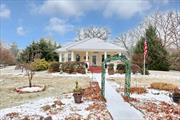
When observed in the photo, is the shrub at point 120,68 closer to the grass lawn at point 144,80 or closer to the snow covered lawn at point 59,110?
the grass lawn at point 144,80

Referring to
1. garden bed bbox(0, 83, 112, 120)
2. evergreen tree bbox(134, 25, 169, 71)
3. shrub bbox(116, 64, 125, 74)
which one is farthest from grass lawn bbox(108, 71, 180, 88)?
evergreen tree bbox(134, 25, 169, 71)

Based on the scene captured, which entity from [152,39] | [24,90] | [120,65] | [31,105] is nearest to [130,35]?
[152,39]

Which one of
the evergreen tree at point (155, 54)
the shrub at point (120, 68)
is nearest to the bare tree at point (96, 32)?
the evergreen tree at point (155, 54)

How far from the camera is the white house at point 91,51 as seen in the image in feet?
111

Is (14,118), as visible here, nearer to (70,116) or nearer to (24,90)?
(70,116)

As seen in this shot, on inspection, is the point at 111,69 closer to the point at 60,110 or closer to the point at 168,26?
the point at 60,110

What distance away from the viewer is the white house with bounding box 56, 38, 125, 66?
111ft

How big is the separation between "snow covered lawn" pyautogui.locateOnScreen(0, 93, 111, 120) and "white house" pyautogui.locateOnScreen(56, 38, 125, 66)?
2066 cm

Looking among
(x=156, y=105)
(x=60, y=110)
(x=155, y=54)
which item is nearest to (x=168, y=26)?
(x=155, y=54)

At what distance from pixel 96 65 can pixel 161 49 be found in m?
12.7

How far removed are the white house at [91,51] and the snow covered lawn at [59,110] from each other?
20661mm

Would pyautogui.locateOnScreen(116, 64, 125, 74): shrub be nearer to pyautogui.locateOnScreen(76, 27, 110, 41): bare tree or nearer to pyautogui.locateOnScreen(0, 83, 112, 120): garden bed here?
pyautogui.locateOnScreen(0, 83, 112, 120): garden bed

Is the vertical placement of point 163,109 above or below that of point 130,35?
below

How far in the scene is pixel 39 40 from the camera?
45188 mm
